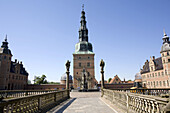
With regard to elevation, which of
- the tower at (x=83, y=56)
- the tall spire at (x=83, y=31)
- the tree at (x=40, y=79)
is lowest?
the tree at (x=40, y=79)

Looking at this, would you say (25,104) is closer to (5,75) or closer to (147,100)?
(147,100)

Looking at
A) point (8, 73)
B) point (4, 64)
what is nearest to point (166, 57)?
point (8, 73)

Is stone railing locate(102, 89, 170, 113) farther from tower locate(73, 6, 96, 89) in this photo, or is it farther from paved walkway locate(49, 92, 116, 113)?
tower locate(73, 6, 96, 89)

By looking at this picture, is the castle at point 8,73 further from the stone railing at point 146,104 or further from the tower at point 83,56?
the stone railing at point 146,104

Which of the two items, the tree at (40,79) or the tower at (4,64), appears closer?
the tower at (4,64)

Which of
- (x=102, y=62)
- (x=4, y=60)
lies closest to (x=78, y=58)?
(x=4, y=60)

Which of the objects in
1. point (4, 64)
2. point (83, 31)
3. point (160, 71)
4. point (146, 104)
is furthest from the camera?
A: point (83, 31)

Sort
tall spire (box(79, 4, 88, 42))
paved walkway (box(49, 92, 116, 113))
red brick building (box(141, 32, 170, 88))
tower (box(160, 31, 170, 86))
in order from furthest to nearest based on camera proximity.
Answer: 1. tall spire (box(79, 4, 88, 42))
2. red brick building (box(141, 32, 170, 88))
3. tower (box(160, 31, 170, 86))
4. paved walkway (box(49, 92, 116, 113))

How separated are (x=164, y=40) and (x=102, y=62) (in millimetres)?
35841

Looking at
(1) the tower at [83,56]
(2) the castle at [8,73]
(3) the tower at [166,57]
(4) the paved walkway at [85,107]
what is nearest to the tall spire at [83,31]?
(1) the tower at [83,56]

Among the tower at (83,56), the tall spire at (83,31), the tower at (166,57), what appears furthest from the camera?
the tall spire at (83,31)

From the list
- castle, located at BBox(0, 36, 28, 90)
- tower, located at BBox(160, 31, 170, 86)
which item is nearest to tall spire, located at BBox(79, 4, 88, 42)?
castle, located at BBox(0, 36, 28, 90)

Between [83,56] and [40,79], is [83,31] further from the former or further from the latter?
[40,79]

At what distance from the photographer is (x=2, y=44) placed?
4412 centimetres
